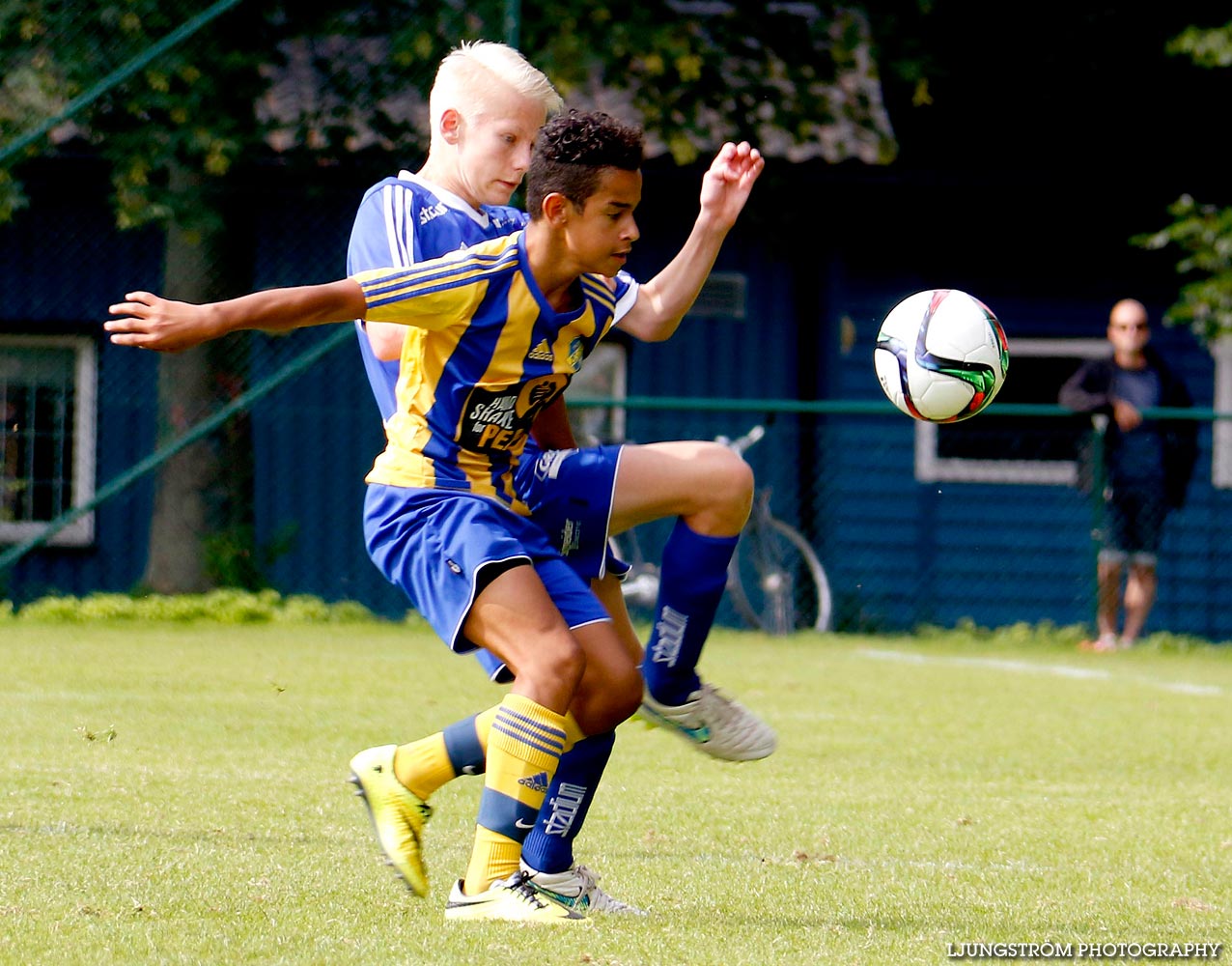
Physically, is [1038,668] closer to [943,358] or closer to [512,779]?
[943,358]

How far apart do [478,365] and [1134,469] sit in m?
8.71

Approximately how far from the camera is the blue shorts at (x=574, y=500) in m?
4.06

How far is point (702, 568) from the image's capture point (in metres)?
4.14

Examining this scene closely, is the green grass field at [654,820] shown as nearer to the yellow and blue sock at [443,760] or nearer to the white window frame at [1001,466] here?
the yellow and blue sock at [443,760]

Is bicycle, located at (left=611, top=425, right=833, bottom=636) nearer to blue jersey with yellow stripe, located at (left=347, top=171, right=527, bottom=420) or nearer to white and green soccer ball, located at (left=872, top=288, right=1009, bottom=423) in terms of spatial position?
white and green soccer ball, located at (left=872, top=288, right=1009, bottom=423)

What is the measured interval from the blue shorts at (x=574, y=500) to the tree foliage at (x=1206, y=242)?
29.7 feet

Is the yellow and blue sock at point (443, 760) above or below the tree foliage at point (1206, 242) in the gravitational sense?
below

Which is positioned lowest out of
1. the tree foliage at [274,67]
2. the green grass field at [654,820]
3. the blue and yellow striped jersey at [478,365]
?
the green grass field at [654,820]

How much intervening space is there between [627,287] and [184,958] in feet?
6.29

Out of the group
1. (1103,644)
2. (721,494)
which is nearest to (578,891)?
(721,494)

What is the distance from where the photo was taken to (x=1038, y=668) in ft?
33.6

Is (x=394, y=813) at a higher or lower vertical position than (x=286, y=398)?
lower

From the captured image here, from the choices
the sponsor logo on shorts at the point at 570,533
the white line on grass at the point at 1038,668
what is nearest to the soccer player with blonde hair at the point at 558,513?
the sponsor logo on shorts at the point at 570,533

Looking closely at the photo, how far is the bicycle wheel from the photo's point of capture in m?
12.0
